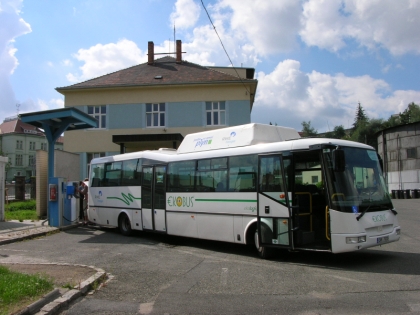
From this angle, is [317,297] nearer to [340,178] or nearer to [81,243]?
[340,178]

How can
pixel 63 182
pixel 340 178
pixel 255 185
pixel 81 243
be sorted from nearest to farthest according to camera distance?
pixel 340 178
pixel 255 185
pixel 81 243
pixel 63 182

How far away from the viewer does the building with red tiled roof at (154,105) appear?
1188 inches

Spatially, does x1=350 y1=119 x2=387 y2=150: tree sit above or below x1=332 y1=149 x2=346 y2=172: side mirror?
above

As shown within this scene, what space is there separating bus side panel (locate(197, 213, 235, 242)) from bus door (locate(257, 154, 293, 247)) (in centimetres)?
117

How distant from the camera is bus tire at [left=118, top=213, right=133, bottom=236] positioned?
609 inches

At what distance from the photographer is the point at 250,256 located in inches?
430

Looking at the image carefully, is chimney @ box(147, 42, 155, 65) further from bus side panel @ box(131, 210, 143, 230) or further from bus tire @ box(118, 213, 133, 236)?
bus side panel @ box(131, 210, 143, 230)

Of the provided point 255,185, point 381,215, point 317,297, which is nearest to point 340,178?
point 381,215

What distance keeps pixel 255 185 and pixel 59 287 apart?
5.33 meters

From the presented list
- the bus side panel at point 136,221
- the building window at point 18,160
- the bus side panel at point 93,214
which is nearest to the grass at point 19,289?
the bus side panel at point 136,221

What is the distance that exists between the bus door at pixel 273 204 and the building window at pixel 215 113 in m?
19.9

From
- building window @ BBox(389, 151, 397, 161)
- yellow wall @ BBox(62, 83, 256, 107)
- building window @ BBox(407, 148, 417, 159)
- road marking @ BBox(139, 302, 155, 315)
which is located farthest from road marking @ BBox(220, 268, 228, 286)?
building window @ BBox(389, 151, 397, 161)

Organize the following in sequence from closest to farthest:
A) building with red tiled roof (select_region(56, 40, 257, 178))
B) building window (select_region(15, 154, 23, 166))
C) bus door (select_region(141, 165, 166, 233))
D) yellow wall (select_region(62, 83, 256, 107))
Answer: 1. bus door (select_region(141, 165, 166, 233))
2. building with red tiled roof (select_region(56, 40, 257, 178))
3. yellow wall (select_region(62, 83, 256, 107))
4. building window (select_region(15, 154, 23, 166))

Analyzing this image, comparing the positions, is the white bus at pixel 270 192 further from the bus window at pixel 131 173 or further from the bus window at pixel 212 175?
the bus window at pixel 131 173
